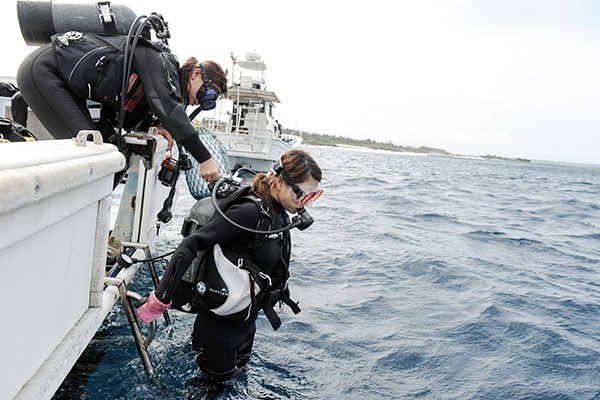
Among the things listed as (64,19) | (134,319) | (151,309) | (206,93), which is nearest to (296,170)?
(206,93)

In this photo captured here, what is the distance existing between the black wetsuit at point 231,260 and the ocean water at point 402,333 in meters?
0.22

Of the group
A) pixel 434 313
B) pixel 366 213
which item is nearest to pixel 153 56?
pixel 434 313

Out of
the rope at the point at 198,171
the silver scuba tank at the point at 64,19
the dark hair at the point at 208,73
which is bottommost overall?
the rope at the point at 198,171

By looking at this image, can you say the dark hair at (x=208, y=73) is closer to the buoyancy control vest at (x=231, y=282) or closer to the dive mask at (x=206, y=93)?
the dive mask at (x=206, y=93)

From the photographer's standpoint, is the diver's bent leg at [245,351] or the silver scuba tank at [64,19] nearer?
the silver scuba tank at [64,19]

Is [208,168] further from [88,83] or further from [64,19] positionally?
[64,19]

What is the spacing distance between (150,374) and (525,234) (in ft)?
29.0

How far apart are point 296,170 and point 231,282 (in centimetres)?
67

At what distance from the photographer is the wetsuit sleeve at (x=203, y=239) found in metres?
2.09

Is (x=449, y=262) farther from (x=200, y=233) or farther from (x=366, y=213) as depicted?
(x=200, y=233)

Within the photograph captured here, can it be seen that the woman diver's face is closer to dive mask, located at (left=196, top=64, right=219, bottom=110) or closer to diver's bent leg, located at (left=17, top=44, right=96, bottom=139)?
dive mask, located at (left=196, top=64, right=219, bottom=110)

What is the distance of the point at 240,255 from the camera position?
234 cm

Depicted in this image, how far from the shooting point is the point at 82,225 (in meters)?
1.51

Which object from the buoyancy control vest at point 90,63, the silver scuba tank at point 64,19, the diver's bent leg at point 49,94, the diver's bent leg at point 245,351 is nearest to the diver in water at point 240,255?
the diver's bent leg at point 245,351
